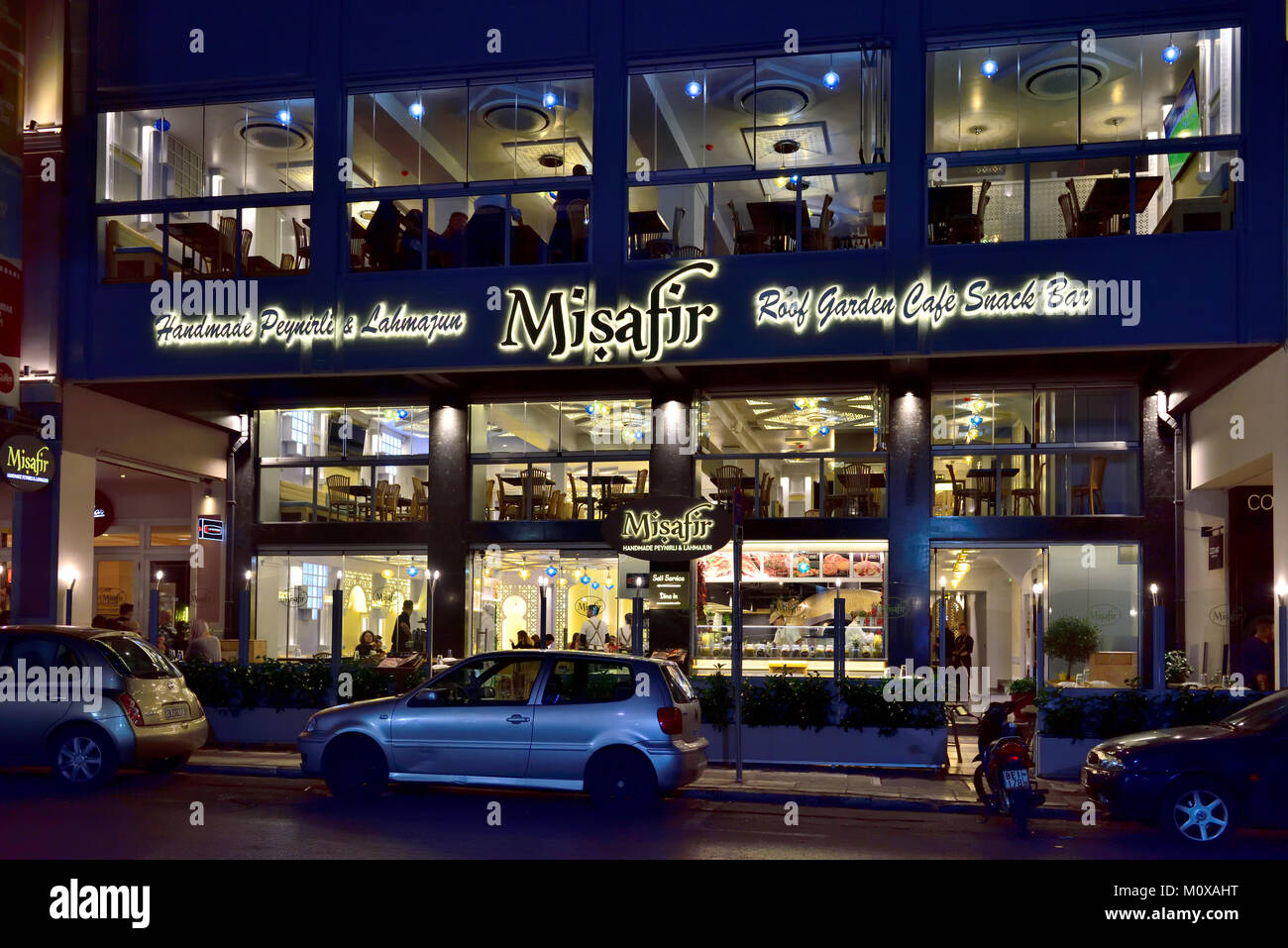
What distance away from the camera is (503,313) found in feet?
63.0

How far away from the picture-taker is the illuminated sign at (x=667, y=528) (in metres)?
19.1

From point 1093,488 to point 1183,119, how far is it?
5941mm

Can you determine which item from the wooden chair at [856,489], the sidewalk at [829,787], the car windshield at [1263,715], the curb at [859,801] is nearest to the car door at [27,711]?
the sidewalk at [829,787]

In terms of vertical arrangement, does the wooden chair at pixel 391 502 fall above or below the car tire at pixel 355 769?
above

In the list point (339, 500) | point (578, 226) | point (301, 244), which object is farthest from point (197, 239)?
point (578, 226)

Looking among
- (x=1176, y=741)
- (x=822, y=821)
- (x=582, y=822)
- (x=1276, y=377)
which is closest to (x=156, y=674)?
(x=582, y=822)

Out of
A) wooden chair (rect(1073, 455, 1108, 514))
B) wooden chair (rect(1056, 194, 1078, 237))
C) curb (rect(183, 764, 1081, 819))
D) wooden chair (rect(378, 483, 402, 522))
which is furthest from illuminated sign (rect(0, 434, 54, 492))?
wooden chair (rect(1073, 455, 1108, 514))

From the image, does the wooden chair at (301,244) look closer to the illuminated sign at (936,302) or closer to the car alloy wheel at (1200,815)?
the illuminated sign at (936,302)

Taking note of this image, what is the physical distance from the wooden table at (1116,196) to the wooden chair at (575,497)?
954 cm

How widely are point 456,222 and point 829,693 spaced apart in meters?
9.83

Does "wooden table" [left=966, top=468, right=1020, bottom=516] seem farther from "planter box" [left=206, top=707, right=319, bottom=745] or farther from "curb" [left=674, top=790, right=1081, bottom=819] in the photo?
"planter box" [left=206, top=707, right=319, bottom=745]

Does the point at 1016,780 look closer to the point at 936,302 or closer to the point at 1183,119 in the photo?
the point at 936,302

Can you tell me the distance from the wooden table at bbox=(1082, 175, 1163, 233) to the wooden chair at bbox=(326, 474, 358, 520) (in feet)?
45.1
